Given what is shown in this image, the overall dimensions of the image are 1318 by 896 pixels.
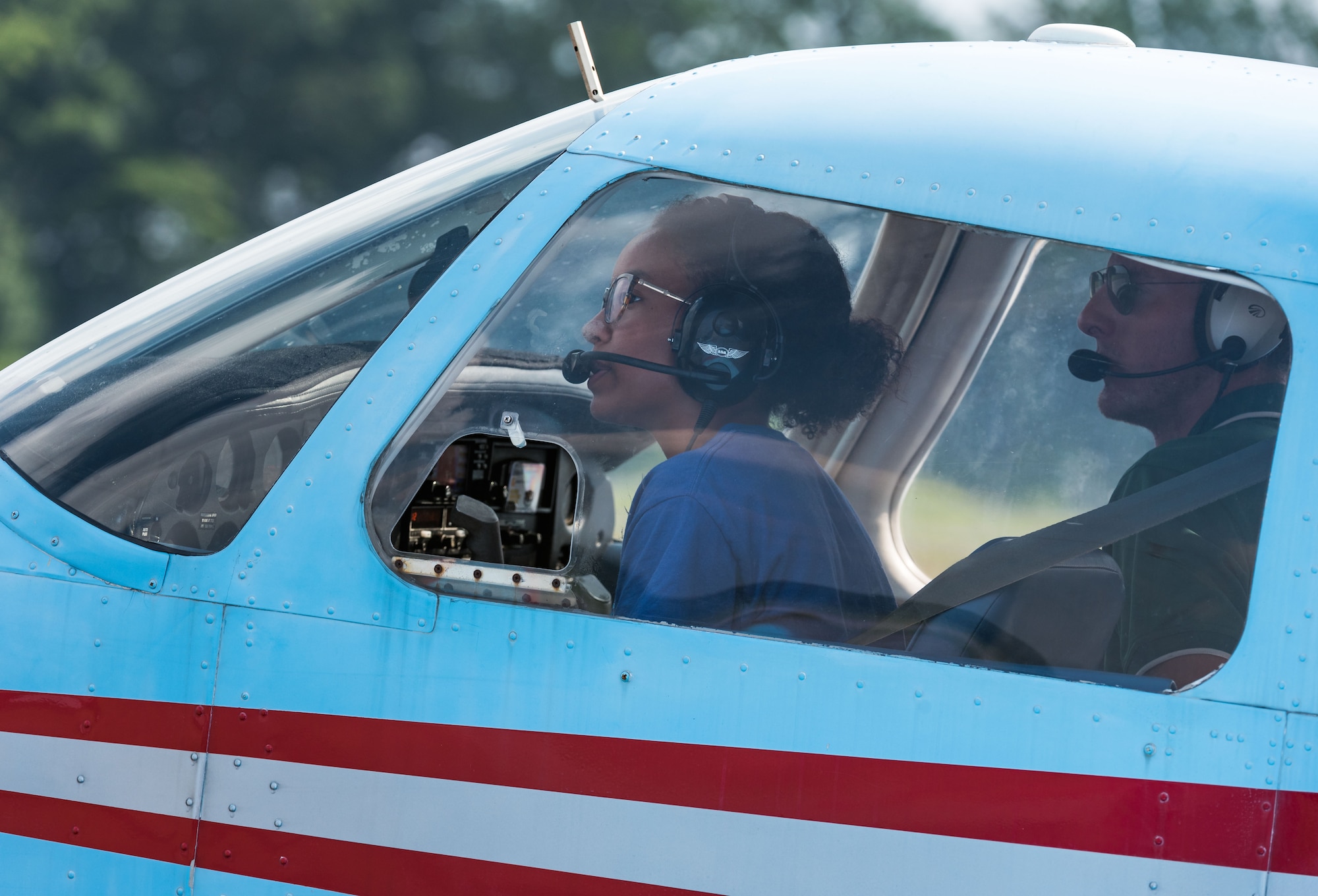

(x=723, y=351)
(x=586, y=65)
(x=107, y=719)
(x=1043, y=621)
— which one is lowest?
(x=107, y=719)

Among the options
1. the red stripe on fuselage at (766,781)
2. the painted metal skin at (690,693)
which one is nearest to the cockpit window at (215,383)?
Answer: the painted metal skin at (690,693)

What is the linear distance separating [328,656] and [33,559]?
0.54m

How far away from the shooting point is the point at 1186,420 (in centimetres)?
159

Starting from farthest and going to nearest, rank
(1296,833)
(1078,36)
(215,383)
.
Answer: (1078,36), (215,383), (1296,833)

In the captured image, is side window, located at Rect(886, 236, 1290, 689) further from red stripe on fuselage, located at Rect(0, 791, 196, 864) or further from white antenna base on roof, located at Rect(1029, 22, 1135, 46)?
red stripe on fuselage, located at Rect(0, 791, 196, 864)

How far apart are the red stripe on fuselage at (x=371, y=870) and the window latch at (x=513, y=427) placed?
24.2 inches

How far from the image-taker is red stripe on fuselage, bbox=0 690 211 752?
1643mm

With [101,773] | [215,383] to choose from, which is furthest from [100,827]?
[215,383]

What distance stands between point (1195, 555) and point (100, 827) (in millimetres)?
1643

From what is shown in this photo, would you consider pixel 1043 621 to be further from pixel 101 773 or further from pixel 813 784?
pixel 101 773

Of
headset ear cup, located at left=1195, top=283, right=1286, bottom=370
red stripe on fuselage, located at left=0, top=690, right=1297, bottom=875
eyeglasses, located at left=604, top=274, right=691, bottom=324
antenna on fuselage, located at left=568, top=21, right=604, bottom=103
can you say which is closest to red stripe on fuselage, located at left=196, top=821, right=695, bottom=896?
red stripe on fuselage, located at left=0, top=690, right=1297, bottom=875

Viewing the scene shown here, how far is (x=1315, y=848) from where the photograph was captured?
1.39 m

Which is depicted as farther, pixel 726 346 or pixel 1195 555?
pixel 726 346

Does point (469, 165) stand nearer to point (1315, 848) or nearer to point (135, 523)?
point (135, 523)
